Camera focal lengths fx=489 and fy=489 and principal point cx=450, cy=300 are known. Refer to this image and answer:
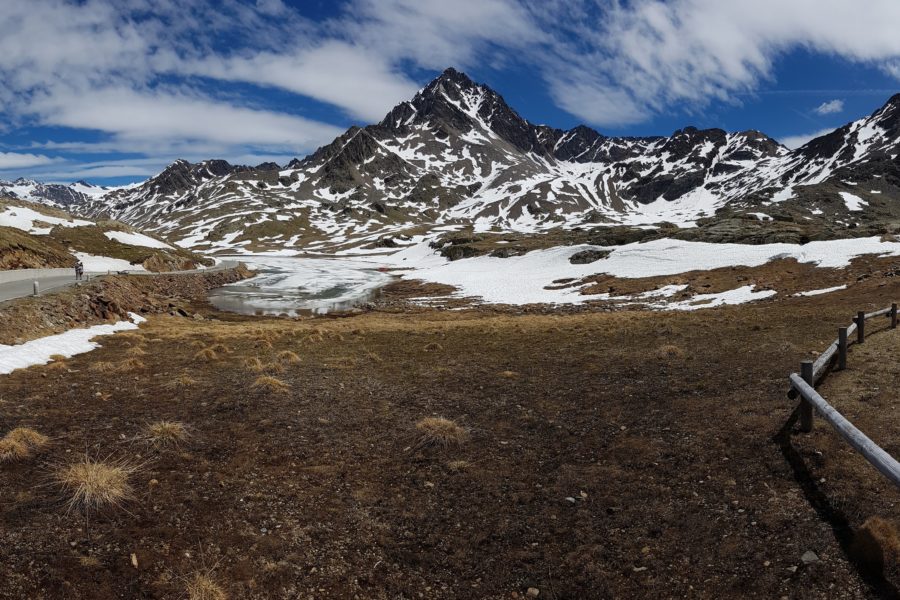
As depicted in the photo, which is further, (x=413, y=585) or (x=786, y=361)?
(x=786, y=361)

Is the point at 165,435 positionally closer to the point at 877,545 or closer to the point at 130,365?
the point at 130,365

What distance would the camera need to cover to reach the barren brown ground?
6586 mm

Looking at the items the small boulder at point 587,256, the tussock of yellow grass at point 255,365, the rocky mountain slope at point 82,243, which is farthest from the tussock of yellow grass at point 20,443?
the small boulder at point 587,256

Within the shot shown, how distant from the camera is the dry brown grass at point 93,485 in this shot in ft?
26.0

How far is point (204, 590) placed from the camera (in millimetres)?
6156

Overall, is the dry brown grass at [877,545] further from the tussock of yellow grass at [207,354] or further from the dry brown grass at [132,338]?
the dry brown grass at [132,338]

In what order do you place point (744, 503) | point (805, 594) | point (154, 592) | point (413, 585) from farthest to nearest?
point (744, 503)
point (413, 585)
point (154, 592)
point (805, 594)

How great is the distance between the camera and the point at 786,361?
16.0 m

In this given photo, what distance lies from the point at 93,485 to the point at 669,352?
1778cm

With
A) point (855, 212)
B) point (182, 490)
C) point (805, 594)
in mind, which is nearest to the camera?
point (805, 594)

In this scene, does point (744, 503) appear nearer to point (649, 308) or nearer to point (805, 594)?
point (805, 594)

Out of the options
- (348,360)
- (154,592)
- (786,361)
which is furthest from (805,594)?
(348,360)

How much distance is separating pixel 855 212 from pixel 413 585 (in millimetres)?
244169

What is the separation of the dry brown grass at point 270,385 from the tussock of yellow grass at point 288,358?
396cm
